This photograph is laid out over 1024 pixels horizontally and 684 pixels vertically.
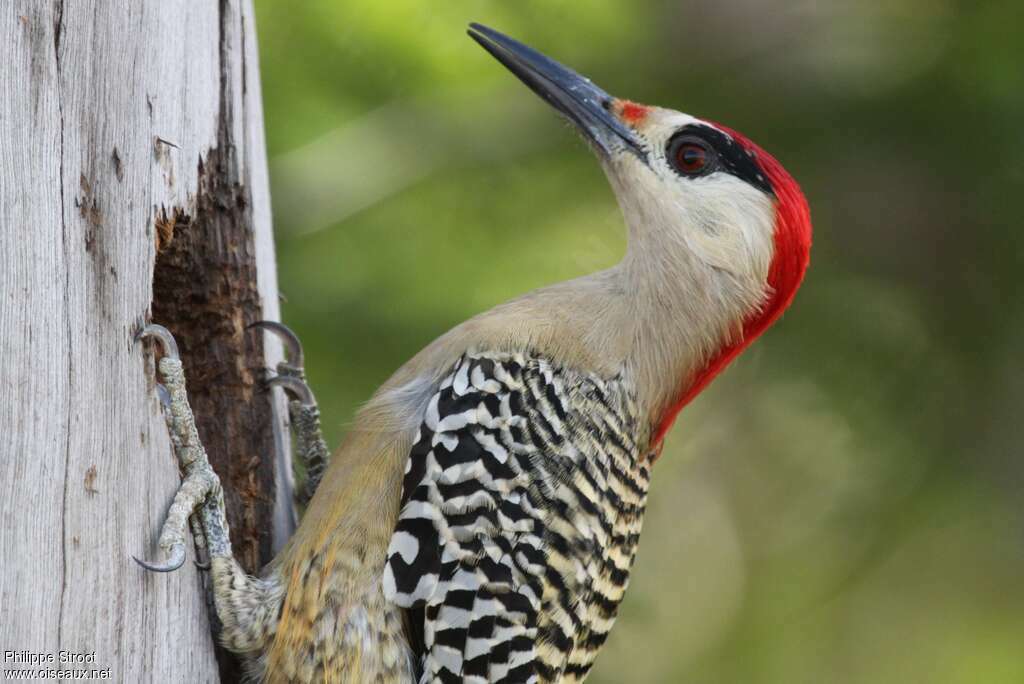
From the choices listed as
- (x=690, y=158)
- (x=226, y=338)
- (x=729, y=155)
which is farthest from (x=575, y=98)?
(x=226, y=338)

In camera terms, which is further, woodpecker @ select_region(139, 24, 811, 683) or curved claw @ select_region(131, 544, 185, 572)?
woodpecker @ select_region(139, 24, 811, 683)

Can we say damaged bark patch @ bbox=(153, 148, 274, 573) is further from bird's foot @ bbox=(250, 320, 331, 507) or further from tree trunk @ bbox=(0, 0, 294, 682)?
bird's foot @ bbox=(250, 320, 331, 507)

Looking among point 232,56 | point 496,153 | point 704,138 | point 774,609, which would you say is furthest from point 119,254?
point 774,609

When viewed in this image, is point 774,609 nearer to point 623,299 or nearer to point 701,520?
point 701,520

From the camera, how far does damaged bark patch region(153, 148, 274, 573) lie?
3008 millimetres

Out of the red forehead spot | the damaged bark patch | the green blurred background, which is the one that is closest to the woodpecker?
the red forehead spot

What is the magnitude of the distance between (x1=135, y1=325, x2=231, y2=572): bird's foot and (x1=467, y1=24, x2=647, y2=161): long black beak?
1.50 meters

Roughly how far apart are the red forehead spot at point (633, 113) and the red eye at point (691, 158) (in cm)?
15

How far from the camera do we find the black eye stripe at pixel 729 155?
3.45 m

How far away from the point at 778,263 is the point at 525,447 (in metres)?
0.98

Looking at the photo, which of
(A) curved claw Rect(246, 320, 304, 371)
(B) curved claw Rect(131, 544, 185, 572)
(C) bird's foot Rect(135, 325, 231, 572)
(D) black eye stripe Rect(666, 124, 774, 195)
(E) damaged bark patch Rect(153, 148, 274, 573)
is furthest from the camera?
(D) black eye stripe Rect(666, 124, 774, 195)

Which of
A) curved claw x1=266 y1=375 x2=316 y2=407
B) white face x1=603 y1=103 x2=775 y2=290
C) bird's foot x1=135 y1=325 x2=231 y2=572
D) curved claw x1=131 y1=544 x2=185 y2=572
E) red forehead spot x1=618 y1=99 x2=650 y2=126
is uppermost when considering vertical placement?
red forehead spot x1=618 y1=99 x2=650 y2=126

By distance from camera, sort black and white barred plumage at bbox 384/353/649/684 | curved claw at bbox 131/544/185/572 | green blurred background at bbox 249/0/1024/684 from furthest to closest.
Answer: green blurred background at bbox 249/0/1024/684 → black and white barred plumage at bbox 384/353/649/684 → curved claw at bbox 131/544/185/572

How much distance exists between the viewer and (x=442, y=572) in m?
2.86
